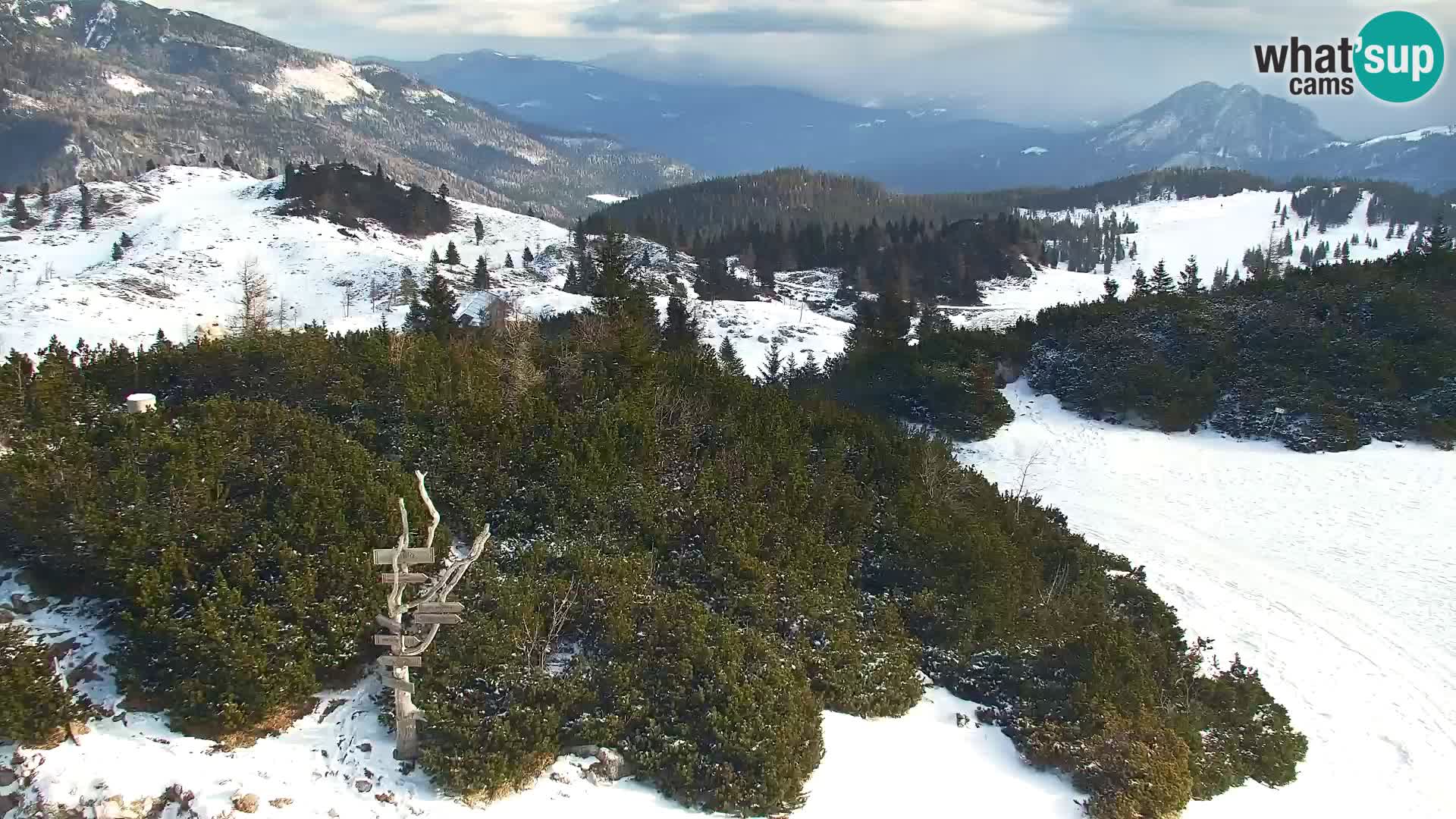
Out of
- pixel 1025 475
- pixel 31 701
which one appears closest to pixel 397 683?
pixel 31 701

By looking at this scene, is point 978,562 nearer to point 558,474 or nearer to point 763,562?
point 763,562

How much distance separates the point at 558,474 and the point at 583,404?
359 centimetres

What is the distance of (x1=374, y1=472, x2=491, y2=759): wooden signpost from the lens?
808 centimetres

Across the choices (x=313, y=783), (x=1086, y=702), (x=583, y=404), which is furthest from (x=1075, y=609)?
(x=313, y=783)

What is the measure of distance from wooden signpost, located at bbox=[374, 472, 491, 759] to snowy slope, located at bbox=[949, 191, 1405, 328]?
81.4 metres

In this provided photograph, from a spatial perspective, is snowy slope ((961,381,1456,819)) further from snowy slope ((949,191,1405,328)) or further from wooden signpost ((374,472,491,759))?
Answer: snowy slope ((949,191,1405,328))

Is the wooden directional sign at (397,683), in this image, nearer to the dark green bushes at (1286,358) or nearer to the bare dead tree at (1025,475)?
the bare dead tree at (1025,475)

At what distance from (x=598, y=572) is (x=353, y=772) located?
4.29 meters

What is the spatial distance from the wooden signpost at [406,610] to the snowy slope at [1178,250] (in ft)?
267

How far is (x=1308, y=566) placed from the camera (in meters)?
19.2

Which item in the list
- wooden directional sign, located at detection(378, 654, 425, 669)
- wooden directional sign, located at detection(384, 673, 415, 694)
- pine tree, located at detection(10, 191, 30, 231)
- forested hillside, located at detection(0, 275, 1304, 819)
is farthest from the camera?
pine tree, located at detection(10, 191, 30, 231)

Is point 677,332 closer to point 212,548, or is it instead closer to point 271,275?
point 212,548

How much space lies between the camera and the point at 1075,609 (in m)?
15.2

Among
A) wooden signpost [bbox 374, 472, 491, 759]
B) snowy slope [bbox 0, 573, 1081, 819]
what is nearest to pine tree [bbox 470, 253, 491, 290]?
snowy slope [bbox 0, 573, 1081, 819]
